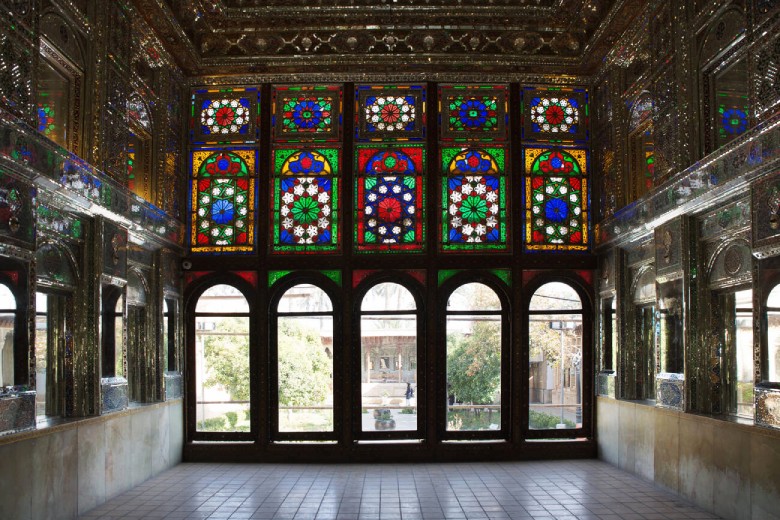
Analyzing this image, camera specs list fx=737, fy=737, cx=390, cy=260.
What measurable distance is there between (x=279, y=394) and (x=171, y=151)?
347 cm

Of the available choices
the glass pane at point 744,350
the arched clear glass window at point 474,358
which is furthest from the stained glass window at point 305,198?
the glass pane at point 744,350

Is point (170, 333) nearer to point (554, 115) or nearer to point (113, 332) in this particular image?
point (113, 332)

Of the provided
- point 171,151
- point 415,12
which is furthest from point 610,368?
point 171,151

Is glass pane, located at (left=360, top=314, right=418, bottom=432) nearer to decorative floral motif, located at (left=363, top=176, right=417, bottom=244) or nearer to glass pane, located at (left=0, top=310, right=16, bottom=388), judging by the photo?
decorative floral motif, located at (left=363, top=176, right=417, bottom=244)

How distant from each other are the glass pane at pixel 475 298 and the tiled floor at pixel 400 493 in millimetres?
A: 2052

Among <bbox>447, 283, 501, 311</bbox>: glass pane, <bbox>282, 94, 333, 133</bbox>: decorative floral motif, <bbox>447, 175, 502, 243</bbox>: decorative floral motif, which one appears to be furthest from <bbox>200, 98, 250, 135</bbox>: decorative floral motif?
<bbox>447, 283, 501, 311</bbox>: glass pane

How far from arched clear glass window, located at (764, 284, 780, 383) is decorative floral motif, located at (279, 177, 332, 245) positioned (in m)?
5.60

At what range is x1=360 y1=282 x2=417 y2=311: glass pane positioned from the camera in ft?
32.4

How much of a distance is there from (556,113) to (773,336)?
5.09m

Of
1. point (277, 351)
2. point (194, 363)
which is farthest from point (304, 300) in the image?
point (194, 363)

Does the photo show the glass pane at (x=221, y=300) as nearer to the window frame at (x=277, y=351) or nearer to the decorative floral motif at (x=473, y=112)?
the window frame at (x=277, y=351)

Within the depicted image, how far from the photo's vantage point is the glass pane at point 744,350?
21.1 feet

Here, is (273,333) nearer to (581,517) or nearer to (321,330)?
(321,330)

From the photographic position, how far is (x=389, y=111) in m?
10.1
